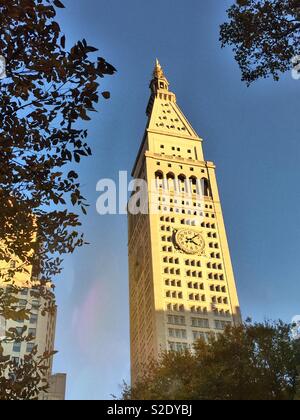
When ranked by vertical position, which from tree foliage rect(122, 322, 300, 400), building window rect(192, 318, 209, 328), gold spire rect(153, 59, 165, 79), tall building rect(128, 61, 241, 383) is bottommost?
tree foliage rect(122, 322, 300, 400)

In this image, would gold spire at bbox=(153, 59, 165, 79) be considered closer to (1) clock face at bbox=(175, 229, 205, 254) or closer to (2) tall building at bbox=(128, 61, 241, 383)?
(2) tall building at bbox=(128, 61, 241, 383)

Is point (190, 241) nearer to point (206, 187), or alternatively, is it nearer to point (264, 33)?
point (206, 187)

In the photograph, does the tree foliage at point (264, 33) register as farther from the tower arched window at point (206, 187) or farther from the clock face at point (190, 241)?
the tower arched window at point (206, 187)

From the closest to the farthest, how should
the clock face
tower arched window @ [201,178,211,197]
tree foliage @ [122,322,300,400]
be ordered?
tree foliage @ [122,322,300,400]
the clock face
tower arched window @ [201,178,211,197]

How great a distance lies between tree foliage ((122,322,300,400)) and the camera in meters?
25.2

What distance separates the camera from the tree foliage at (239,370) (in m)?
25.2

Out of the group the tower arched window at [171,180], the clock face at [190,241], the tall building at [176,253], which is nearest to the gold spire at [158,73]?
the tall building at [176,253]

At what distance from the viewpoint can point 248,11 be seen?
1229 centimetres

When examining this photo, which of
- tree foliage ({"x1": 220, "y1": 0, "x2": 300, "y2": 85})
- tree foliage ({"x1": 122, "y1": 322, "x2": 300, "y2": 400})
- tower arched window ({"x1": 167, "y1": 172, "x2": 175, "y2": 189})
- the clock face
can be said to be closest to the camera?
tree foliage ({"x1": 220, "y1": 0, "x2": 300, "y2": 85})

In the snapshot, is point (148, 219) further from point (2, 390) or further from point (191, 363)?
point (2, 390)

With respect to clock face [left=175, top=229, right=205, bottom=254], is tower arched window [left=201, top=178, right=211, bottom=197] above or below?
above

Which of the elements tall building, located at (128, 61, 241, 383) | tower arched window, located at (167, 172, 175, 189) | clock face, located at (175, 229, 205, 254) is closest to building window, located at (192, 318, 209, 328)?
tall building, located at (128, 61, 241, 383)
